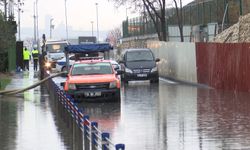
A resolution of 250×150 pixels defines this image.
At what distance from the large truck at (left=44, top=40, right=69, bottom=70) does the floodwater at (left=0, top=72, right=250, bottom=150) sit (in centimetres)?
2649

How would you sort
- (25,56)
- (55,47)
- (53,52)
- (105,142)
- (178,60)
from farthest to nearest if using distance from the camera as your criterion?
(55,47) → (53,52) → (25,56) → (178,60) → (105,142)

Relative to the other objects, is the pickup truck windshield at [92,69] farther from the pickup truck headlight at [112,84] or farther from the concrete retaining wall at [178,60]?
the concrete retaining wall at [178,60]

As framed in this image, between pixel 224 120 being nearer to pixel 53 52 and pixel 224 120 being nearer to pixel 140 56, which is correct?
pixel 140 56

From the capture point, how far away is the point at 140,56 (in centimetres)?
3809

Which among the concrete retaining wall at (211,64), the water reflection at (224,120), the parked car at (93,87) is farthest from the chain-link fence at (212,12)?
the parked car at (93,87)

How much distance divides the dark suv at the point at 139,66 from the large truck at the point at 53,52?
628 inches

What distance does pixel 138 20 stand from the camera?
278 ft

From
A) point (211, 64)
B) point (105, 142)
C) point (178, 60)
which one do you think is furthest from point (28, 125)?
point (178, 60)

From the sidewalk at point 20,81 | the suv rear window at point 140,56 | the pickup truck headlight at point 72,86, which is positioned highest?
the suv rear window at point 140,56

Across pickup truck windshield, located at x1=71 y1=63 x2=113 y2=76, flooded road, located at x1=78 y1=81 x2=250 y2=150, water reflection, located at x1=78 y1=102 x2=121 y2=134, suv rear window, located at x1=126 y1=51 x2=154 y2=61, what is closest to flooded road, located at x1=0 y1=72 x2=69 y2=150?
water reflection, located at x1=78 y1=102 x2=121 y2=134

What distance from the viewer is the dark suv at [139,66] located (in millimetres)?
36781

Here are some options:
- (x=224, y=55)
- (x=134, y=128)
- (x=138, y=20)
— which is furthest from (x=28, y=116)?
(x=138, y=20)

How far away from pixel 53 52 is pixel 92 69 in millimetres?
32550

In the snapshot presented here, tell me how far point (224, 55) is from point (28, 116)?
12.5m
